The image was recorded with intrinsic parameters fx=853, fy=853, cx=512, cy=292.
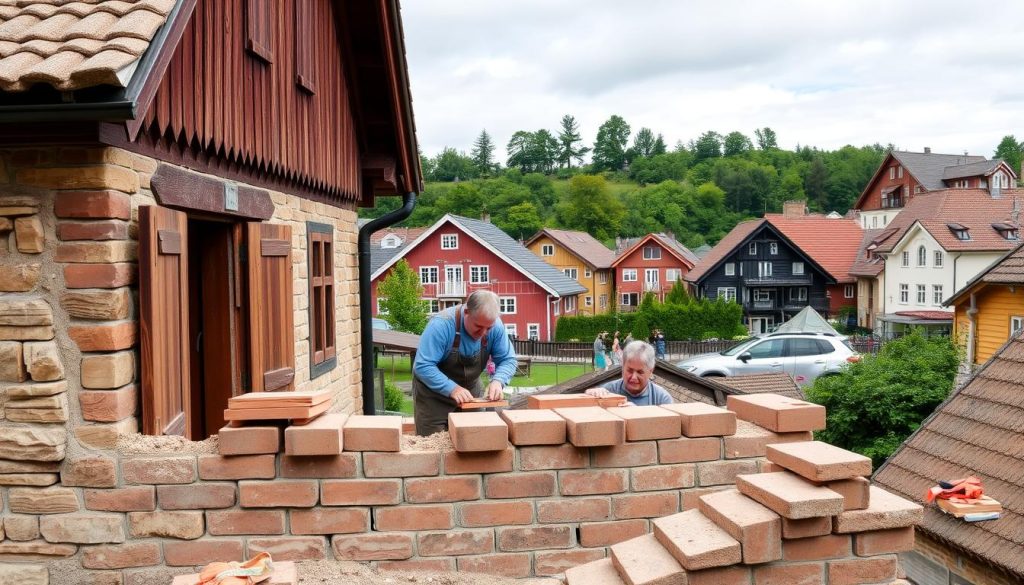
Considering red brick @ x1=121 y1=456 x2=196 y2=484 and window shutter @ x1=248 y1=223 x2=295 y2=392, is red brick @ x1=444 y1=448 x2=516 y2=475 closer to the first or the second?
red brick @ x1=121 y1=456 x2=196 y2=484

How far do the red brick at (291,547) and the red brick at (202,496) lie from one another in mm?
211

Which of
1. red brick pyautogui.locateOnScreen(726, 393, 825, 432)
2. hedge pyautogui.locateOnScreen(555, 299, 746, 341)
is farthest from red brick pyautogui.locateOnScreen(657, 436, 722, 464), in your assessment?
hedge pyautogui.locateOnScreen(555, 299, 746, 341)

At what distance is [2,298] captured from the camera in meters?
3.86

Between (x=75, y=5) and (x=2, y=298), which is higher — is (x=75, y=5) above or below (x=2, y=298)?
above

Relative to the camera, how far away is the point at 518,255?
4975cm

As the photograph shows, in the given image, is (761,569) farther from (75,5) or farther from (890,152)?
(890,152)

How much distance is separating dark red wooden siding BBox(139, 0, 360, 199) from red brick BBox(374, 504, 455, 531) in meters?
2.25

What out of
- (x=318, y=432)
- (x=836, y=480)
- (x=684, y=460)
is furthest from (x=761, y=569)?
(x=318, y=432)

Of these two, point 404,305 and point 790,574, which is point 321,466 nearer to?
point 790,574

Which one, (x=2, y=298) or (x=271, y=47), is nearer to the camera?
(x=2, y=298)

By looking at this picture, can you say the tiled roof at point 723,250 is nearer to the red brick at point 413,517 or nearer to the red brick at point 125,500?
the red brick at point 413,517

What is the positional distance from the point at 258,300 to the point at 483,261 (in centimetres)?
4316

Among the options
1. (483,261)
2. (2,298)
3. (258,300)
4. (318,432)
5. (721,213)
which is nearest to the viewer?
(318,432)

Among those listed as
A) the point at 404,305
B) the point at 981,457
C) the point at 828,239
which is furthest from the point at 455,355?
the point at 828,239
